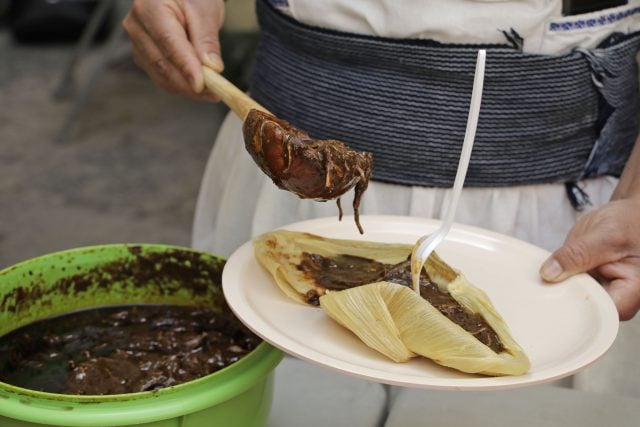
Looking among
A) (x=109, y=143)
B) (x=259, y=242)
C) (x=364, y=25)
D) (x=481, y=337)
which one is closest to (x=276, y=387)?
(x=259, y=242)

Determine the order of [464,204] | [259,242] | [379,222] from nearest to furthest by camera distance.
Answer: [259,242] < [379,222] < [464,204]

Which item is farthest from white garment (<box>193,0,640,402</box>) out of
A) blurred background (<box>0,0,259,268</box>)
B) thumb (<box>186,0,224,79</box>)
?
blurred background (<box>0,0,259,268</box>)

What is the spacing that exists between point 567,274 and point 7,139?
3.78 m

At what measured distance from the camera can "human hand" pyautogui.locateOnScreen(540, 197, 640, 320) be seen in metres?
0.99

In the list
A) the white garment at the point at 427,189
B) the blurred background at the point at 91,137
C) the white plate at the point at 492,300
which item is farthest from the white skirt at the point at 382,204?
the blurred background at the point at 91,137

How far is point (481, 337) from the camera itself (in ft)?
2.83

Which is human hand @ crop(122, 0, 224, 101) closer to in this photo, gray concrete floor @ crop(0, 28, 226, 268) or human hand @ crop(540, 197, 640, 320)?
human hand @ crop(540, 197, 640, 320)

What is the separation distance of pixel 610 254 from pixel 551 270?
0.10 m

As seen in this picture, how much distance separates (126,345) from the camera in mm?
962

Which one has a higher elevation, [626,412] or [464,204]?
[464,204]

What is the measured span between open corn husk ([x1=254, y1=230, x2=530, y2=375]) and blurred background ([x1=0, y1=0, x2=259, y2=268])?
2440mm

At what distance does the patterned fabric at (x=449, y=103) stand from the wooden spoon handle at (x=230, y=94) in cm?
16

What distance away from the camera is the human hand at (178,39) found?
1.11 meters

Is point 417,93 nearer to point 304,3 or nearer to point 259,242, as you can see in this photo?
point 304,3
